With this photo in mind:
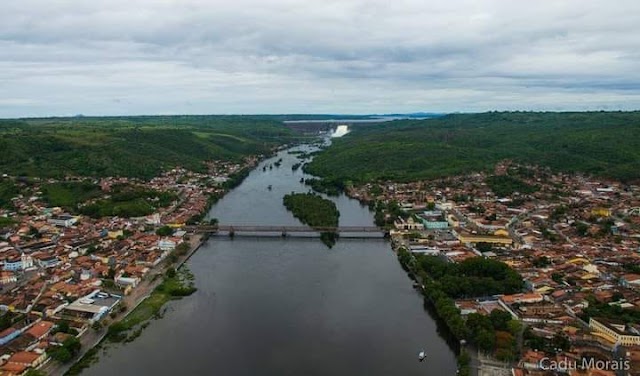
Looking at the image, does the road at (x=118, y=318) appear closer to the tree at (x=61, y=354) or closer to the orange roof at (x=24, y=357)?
the tree at (x=61, y=354)

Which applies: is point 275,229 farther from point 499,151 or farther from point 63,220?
point 499,151

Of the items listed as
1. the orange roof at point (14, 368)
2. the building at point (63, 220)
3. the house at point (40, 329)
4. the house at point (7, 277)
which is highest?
the building at point (63, 220)

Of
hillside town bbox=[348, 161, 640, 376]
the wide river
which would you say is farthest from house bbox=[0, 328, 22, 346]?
hillside town bbox=[348, 161, 640, 376]

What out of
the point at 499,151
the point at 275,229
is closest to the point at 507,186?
the point at 499,151

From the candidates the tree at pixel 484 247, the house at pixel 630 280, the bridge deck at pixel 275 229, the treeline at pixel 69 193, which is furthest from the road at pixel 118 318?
the house at pixel 630 280

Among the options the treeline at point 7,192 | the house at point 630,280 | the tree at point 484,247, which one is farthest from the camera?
the treeline at point 7,192

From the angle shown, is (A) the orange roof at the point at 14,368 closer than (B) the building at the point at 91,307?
Yes

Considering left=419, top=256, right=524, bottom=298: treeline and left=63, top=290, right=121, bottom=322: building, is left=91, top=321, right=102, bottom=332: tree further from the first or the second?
left=419, top=256, right=524, bottom=298: treeline

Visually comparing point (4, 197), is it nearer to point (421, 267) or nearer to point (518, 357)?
point (421, 267)
